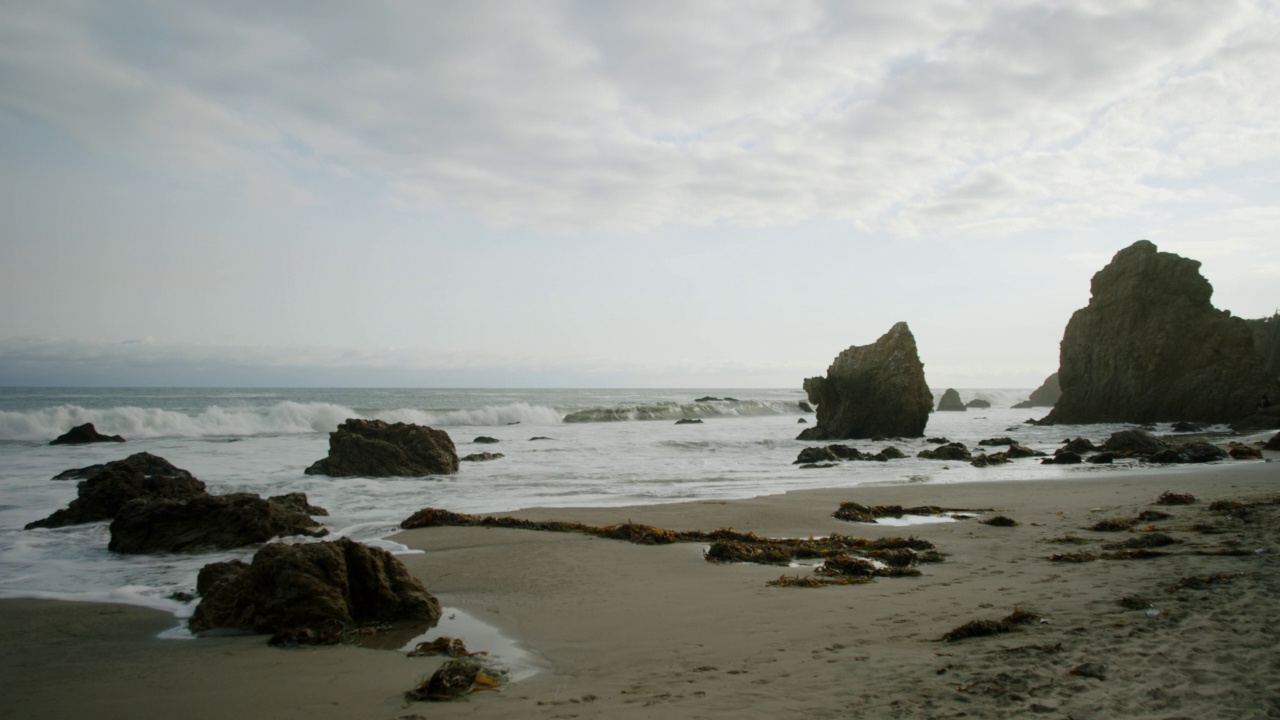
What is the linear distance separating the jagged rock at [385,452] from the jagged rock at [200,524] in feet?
22.7

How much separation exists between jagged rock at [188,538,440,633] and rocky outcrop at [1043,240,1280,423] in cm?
3222

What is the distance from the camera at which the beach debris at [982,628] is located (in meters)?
4.18

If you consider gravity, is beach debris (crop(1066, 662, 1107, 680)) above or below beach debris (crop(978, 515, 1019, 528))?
above

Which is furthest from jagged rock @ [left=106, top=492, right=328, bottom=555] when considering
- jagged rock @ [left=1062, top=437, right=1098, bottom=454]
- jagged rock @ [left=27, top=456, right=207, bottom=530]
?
jagged rock @ [left=1062, top=437, right=1098, bottom=454]

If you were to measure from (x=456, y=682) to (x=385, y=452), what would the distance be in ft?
43.6

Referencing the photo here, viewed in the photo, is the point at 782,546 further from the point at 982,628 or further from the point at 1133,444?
the point at 1133,444

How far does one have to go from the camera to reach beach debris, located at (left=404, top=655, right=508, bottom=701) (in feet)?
11.8

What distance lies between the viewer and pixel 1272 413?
25.4m

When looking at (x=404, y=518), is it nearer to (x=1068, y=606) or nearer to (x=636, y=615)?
(x=636, y=615)

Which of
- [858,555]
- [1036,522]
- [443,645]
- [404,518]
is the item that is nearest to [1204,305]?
[1036,522]

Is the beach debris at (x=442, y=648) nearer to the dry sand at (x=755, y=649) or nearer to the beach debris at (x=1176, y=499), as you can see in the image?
the dry sand at (x=755, y=649)

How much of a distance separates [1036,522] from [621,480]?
832 centimetres

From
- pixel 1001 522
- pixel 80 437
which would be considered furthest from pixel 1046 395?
pixel 80 437

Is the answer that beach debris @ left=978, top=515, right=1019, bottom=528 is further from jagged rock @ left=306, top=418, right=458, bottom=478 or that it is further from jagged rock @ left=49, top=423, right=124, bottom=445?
jagged rock @ left=49, top=423, right=124, bottom=445
